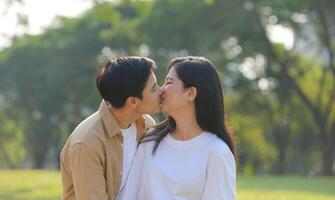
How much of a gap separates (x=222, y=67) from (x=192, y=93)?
71.7 ft

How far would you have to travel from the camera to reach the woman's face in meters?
3.43

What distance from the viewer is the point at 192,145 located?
346cm

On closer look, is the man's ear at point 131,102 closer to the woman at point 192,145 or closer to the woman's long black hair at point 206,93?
the woman at point 192,145

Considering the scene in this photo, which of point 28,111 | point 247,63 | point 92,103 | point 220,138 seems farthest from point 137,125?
point 28,111

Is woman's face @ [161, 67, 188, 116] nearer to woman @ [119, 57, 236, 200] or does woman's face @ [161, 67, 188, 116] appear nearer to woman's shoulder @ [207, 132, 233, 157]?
woman @ [119, 57, 236, 200]

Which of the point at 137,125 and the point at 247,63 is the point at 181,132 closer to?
the point at 137,125

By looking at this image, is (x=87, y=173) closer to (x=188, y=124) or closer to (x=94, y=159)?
(x=94, y=159)

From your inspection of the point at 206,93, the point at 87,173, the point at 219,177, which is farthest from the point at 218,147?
the point at 87,173

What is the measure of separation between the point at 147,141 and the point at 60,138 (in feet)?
106

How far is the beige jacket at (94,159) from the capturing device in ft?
11.3

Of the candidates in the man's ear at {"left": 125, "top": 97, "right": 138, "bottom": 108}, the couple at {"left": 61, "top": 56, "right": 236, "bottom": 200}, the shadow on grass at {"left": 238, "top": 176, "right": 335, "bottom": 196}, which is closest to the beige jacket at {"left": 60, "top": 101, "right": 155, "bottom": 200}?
the couple at {"left": 61, "top": 56, "right": 236, "bottom": 200}

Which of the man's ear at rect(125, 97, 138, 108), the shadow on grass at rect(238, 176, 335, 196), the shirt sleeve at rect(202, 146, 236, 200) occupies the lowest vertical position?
the shadow on grass at rect(238, 176, 335, 196)

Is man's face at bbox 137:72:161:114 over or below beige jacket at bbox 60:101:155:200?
over

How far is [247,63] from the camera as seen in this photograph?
25.9m
